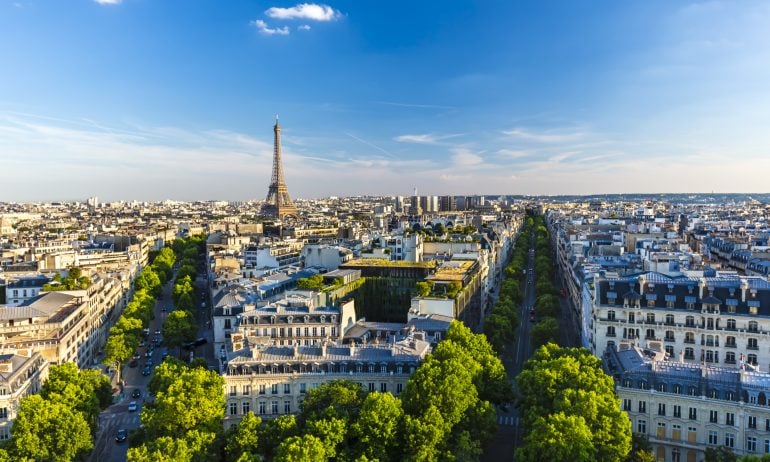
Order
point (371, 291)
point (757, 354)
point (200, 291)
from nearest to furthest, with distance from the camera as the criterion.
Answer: point (757, 354) < point (371, 291) < point (200, 291)

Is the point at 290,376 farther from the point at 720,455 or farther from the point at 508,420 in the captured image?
the point at 720,455

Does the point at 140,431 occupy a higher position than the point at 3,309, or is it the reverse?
the point at 3,309

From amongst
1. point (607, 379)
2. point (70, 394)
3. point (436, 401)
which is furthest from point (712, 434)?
point (70, 394)

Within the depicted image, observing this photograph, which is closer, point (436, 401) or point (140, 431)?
point (436, 401)

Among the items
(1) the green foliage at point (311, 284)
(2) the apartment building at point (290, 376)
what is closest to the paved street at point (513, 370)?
(2) the apartment building at point (290, 376)

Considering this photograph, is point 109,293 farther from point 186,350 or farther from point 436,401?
point 436,401

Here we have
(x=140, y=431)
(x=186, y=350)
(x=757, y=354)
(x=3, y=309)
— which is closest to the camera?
(x=140, y=431)
